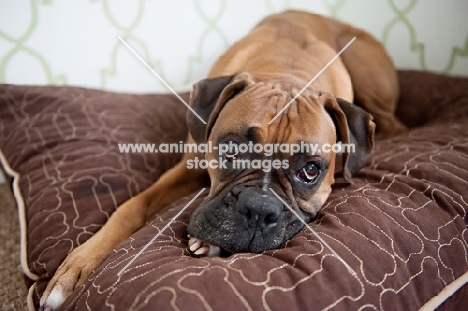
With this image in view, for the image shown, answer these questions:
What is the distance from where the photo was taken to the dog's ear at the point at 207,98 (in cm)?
162

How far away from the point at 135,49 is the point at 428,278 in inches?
81.3

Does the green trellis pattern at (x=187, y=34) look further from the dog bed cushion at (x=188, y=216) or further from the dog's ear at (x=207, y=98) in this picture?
the dog's ear at (x=207, y=98)

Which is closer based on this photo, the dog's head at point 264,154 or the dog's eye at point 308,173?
the dog's head at point 264,154

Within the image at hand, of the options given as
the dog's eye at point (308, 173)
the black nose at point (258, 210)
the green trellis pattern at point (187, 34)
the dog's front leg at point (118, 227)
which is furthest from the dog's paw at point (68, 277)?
the green trellis pattern at point (187, 34)

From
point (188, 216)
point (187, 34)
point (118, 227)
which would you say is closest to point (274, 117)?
point (188, 216)

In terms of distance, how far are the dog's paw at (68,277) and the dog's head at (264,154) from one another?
357 mm

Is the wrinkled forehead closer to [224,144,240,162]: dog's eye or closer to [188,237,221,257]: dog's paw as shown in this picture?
[224,144,240,162]: dog's eye

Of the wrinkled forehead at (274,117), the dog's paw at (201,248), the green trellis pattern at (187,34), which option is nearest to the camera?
the dog's paw at (201,248)

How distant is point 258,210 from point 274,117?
0.36m

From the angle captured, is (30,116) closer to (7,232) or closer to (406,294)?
(7,232)

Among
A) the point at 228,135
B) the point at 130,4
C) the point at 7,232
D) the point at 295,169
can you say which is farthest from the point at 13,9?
the point at 295,169

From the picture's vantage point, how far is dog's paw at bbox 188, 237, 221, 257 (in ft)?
4.17

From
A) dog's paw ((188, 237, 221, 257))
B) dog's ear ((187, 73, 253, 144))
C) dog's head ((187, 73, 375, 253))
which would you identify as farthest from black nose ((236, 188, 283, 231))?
dog's ear ((187, 73, 253, 144))

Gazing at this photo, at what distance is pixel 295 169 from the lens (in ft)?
4.78
